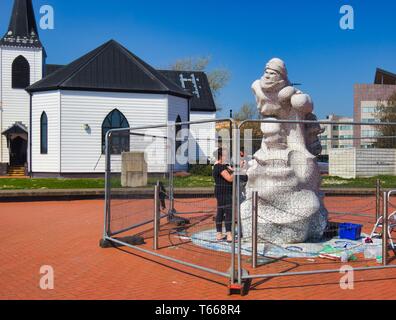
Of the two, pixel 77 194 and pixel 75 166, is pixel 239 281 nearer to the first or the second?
pixel 77 194

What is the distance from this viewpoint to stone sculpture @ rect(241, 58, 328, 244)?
30.5 feet

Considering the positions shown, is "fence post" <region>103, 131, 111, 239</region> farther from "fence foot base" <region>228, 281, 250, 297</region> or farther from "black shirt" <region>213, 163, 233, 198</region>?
"fence foot base" <region>228, 281, 250, 297</region>

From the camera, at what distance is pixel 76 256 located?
8.93 m

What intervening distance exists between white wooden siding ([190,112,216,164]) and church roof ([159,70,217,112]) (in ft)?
2.23

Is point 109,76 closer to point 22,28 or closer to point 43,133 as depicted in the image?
point 43,133

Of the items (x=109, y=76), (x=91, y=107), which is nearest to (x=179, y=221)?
(x=91, y=107)

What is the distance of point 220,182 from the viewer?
31.6 ft

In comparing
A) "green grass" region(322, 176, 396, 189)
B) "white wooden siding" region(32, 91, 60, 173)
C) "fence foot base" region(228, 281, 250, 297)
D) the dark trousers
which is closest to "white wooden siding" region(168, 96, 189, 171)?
"white wooden siding" region(32, 91, 60, 173)

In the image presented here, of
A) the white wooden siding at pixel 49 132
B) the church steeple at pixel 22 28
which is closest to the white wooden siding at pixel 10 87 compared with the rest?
the church steeple at pixel 22 28

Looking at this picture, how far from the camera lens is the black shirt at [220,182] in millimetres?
9532

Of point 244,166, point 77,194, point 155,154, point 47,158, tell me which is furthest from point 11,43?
point 244,166

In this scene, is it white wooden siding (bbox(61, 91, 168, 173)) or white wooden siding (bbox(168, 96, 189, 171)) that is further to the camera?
white wooden siding (bbox(168, 96, 189, 171))

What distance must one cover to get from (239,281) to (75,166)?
83.2ft

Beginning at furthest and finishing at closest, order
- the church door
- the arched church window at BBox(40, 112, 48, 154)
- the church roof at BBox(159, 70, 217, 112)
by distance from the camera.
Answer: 1. the church roof at BBox(159, 70, 217, 112)
2. the church door
3. the arched church window at BBox(40, 112, 48, 154)
